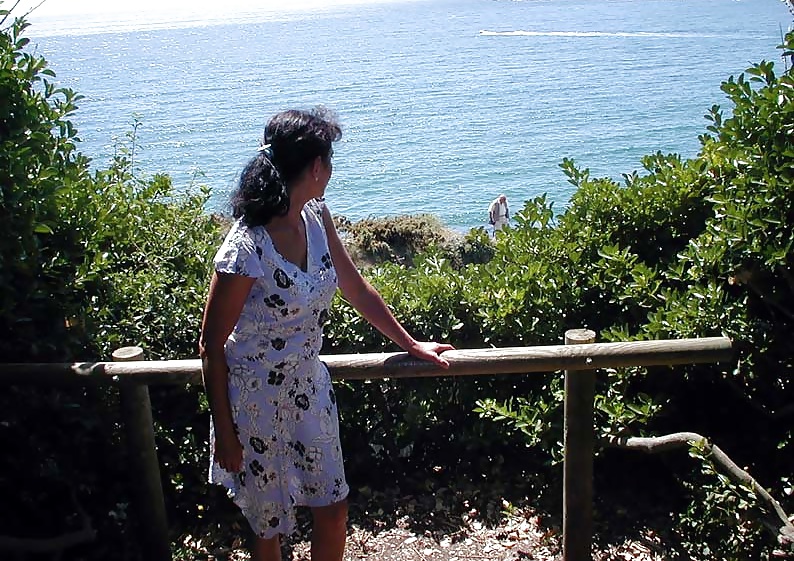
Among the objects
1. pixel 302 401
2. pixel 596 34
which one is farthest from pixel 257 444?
pixel 596 34

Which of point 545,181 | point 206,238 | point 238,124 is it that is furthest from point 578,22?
point 206,238

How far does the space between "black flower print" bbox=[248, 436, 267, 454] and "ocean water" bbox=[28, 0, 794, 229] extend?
77cm

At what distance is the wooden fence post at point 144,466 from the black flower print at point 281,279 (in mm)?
988

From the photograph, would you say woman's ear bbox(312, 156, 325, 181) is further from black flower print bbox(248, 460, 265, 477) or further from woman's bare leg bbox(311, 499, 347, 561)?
woman's bare leg bbox(311, 499, 347, 561)

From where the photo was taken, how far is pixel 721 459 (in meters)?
3.46

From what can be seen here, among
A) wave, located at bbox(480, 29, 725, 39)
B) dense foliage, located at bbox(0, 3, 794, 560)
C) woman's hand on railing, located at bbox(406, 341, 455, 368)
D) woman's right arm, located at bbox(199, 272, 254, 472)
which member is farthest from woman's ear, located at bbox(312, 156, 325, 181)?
wave, located at bbox(480, 29, 725, 39)

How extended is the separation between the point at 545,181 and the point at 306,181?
2408 cm

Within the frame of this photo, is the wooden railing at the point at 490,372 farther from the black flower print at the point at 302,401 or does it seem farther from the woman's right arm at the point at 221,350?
the woman's right arm at the point at 221,350

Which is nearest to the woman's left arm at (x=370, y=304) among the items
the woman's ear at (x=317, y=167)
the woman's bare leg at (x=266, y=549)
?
the woman's ear at (x=317, y=167)

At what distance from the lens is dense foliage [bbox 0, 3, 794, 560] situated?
354 cm

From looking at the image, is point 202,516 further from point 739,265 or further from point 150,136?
point 150,136

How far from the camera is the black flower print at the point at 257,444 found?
9.04 ft

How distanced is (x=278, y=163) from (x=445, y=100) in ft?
154

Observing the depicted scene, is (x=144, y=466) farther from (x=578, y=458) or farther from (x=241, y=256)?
(x=578, y=458)
